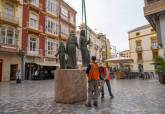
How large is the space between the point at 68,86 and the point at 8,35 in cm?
1788

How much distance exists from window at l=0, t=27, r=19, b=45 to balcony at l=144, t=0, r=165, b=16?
51.2ft

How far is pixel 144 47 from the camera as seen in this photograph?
141 ft

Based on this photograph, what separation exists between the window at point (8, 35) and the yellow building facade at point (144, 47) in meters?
29.5

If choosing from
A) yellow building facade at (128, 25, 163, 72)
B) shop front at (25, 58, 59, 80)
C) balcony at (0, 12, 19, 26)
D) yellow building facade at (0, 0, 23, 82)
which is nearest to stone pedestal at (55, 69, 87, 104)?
yellow building facade at (0, 0, 23, 82)

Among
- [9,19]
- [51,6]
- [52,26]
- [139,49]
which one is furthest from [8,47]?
[139,49]

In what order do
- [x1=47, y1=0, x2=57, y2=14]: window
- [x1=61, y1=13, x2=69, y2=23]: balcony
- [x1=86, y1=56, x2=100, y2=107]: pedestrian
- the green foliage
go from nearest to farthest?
[x1=86, y1=56, x2=100, y2=107]: pedestrian, the green foliage, [x1=47, y1=0, x2=57, y2=14]: window, [x1=61, y1=13, x2=69, y2=23]: balcony

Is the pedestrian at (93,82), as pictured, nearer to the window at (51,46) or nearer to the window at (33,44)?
the window at (33,44)

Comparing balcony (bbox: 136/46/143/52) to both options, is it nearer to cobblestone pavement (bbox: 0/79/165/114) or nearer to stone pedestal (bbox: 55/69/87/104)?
cobblestone pavement (bbox: 0/79/165/114)

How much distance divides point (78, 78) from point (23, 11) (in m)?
20.4

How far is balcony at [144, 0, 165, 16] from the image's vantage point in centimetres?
1269

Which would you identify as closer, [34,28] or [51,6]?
[34,28]

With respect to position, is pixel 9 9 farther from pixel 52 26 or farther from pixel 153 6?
pixel 153 6

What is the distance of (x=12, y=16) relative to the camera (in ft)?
74.2

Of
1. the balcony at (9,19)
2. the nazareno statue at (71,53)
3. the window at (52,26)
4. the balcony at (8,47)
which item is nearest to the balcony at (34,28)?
the window at (52,26)
